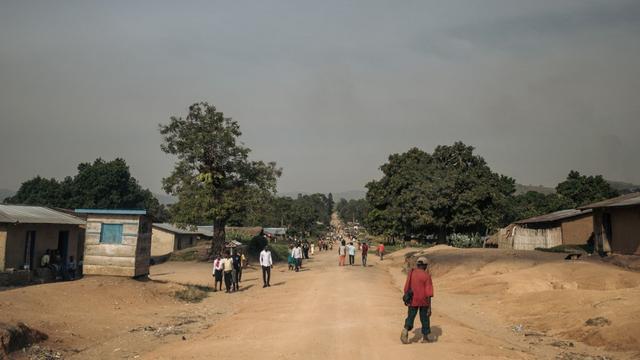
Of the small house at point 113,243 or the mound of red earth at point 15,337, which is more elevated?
the small house at point 113,243

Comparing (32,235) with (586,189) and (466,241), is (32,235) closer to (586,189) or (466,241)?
(466,241)

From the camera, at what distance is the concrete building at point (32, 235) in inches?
882

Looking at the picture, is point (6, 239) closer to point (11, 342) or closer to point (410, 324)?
point (11, 342)

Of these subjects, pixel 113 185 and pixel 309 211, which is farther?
pixel 309 211

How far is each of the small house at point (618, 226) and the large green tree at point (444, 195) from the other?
24971 mm

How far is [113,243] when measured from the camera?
72.3 feet

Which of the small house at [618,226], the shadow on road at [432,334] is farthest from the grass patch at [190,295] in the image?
the small house at [618,226]

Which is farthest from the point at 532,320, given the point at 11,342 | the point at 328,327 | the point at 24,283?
the point at 24,283

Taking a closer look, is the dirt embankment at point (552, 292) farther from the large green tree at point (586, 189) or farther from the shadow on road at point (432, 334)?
the large green tree at point (586, 189)

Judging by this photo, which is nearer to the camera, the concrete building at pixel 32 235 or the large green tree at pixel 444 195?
the concrete building at pixel 32 235

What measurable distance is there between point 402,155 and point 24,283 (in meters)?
53.1

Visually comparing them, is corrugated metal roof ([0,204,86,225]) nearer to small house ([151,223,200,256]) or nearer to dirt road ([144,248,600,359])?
dirt road ([144,248,600,359])

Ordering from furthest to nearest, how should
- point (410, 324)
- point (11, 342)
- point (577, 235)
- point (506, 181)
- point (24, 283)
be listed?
point (506, 181), point (577, 235), point (24, 283), point (410, 324), point (11, 342)

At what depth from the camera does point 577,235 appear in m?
37.4
